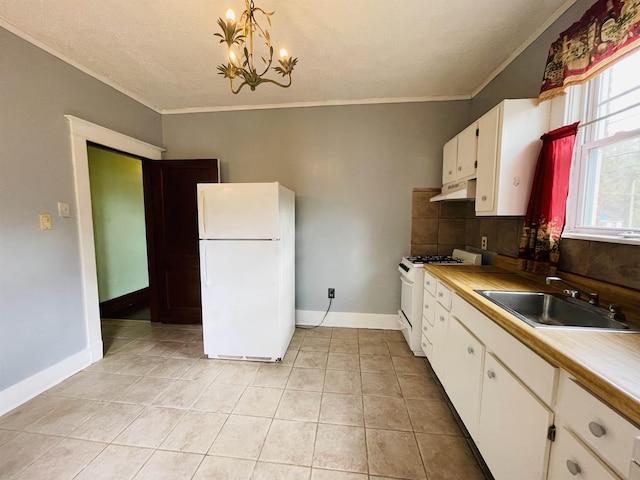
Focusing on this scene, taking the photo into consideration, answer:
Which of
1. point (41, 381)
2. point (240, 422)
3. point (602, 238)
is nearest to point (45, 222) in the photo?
point (41, 381)

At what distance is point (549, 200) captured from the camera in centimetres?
148

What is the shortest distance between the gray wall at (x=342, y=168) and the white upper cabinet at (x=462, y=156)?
340 millimetres

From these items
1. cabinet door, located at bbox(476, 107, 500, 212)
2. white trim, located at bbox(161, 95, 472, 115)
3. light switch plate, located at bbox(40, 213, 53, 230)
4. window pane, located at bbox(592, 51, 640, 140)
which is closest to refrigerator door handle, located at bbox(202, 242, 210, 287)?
light switch plate, located at bbox(40, 213, 53, 230)

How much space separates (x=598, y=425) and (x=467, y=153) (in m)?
1.89

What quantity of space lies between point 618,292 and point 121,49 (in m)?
3.56

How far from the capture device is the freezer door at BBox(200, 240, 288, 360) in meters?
2.22

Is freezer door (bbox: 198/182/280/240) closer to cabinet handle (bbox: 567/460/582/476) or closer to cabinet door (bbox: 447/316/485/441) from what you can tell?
cabinet door (bbox: 447/316/485/441)

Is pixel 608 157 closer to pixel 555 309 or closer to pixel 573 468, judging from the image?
pixel 555 309

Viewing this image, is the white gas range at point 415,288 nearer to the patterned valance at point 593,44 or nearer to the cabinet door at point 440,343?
the cabinet door at point 440,343

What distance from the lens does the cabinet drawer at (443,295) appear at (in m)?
1.72

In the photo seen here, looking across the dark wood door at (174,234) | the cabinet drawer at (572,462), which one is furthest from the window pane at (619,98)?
the dark wood door at (174,234)

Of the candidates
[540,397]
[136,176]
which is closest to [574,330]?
[540,397]

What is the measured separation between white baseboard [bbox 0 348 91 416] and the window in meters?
3.74

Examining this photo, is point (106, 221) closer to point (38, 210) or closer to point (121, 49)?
point (38, 210)
